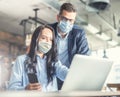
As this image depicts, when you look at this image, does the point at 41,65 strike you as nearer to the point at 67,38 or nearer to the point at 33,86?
the point at 33,86

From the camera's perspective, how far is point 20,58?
9.30 ft

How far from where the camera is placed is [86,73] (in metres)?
1.82

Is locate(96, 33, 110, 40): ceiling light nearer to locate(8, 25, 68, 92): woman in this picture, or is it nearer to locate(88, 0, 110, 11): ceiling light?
locate(88, 0, 110, 11): ceiling light

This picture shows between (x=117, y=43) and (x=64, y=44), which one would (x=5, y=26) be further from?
(x=117, y=43)

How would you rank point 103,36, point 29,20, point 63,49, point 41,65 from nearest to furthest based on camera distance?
1. point 41,65
2. point 63,49
3. point 29,20
4. point 103,36

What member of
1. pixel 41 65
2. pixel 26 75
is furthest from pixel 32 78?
pixel 41 65

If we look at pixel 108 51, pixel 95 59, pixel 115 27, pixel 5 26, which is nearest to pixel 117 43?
pixel 108 51

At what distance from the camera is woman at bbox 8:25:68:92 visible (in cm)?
279

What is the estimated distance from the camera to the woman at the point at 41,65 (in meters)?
2.79

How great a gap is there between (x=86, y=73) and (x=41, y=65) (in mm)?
1135

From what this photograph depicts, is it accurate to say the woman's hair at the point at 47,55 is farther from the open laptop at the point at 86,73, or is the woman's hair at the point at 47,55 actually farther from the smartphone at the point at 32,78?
the open laptop at the point at 86,73

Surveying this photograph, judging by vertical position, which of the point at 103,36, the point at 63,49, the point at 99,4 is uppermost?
the point at 99,4

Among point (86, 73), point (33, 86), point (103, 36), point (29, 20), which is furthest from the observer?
point (103, 36)

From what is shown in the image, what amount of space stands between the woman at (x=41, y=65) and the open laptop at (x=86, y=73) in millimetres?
996
